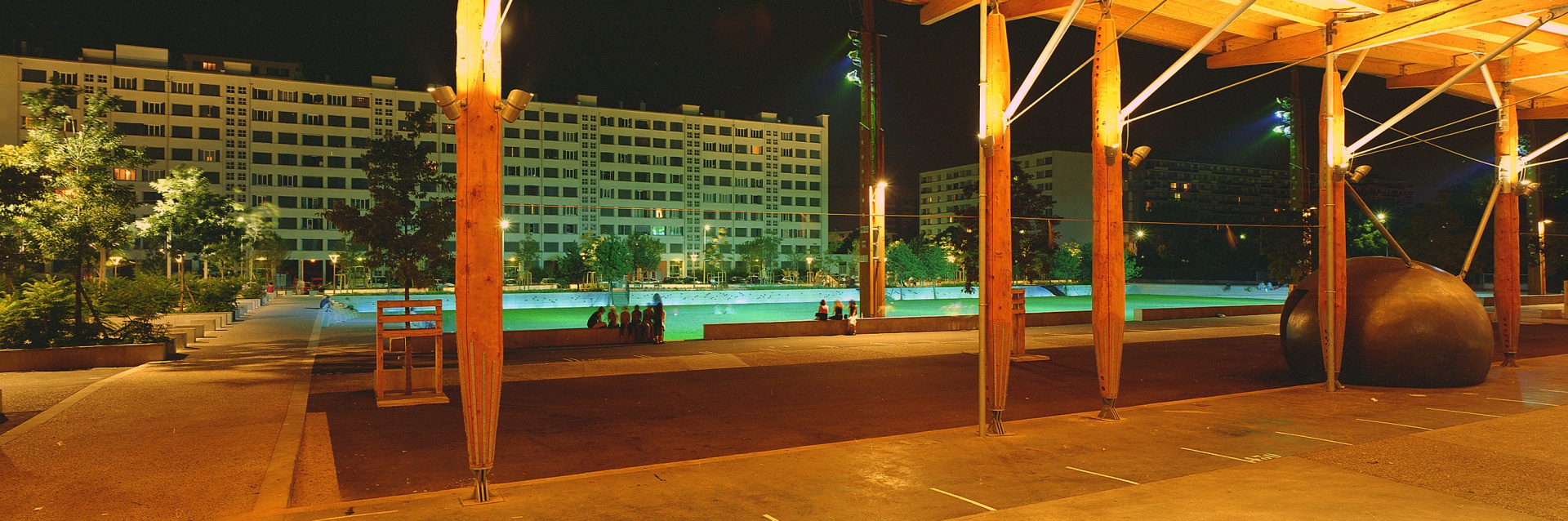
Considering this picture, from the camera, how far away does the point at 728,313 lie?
136 ft

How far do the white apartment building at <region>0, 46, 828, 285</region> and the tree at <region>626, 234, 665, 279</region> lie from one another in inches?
159

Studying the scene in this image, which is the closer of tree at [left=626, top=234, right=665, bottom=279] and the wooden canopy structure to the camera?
the wooden canopy structure

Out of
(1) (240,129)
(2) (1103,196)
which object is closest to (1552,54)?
(2) (1103,196)

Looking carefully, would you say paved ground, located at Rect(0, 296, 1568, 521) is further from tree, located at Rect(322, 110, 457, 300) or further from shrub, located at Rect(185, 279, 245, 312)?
shrub, located at Rect(185, 279, 245, 312)


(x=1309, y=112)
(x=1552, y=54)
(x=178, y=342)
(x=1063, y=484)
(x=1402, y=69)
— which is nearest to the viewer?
(x=1063, y=484)

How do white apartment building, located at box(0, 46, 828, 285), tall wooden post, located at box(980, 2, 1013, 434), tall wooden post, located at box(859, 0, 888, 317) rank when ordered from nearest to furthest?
tall wooden post, located at box(980, 2, 1013, 434) < tall wooden post, located at box(859, 0, 888, 317) < white apartment building, located at box(0, 46, 828, 285)

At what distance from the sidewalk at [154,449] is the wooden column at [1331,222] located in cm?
1515

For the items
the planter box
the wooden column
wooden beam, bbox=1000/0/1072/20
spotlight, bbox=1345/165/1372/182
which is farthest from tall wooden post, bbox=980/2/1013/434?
the planter box

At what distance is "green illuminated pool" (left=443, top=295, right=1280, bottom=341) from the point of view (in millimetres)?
30891

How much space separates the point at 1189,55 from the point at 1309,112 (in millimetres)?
50002

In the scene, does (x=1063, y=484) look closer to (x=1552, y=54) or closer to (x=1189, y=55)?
(x=1189, y=55)

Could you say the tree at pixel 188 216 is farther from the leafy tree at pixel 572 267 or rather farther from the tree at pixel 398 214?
the leafy tree at pixel 572 267

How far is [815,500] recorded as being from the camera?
6.79 meters

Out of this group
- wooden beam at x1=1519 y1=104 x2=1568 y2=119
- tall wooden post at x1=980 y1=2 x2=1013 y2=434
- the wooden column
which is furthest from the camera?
wooden beam at x1=1519 y1=104 x2=1568 y2=119
